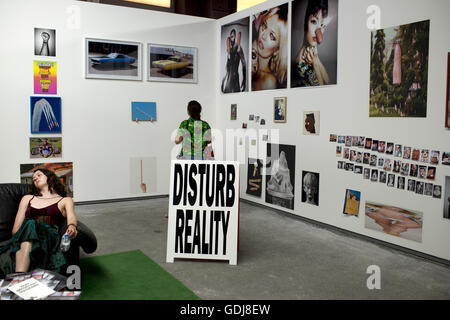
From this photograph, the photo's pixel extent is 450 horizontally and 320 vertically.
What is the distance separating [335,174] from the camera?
5.19m

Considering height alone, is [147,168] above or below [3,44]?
below

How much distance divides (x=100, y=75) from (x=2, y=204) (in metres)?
3.41

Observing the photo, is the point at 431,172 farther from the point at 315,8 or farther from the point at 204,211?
the point at 315,8

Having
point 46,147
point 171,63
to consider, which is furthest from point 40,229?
point 171,63

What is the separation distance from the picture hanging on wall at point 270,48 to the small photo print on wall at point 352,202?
184 centimetres

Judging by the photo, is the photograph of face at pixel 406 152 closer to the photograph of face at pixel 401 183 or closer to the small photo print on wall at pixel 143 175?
the photograph of face at pixel 401 183

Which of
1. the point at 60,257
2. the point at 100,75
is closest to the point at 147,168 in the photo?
the point at 100,75

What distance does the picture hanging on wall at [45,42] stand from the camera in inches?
241

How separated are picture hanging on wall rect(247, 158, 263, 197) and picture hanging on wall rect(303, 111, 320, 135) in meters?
1.13

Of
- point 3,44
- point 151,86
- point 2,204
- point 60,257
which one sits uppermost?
point 3,44

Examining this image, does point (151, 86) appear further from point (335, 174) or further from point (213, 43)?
point (335, 174)

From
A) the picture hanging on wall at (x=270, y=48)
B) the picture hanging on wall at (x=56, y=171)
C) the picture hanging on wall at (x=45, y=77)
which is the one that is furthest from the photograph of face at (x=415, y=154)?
the picture hanging on wall at (x=45, y=77)

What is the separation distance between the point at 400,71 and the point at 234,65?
3.28 metres
